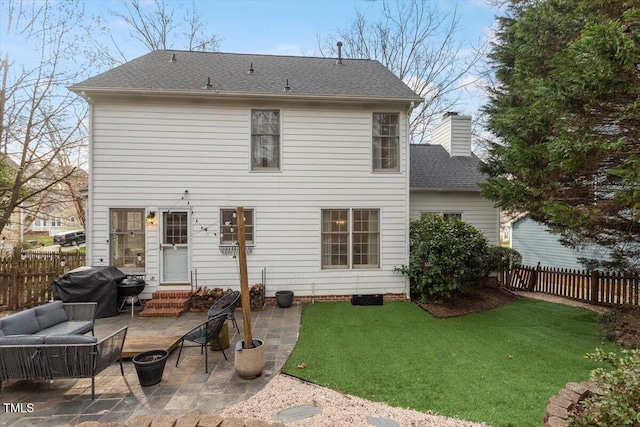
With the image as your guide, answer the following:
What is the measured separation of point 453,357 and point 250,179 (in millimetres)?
6194

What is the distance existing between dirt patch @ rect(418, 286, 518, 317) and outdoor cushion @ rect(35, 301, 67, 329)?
780cm

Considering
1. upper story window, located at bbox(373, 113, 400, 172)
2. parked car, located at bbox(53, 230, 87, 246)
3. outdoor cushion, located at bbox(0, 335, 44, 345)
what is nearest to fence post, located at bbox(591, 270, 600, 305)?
upper story window, located at bbox(373, 113, 400, 172)

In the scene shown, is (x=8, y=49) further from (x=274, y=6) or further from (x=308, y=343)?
(x=308, y=343)

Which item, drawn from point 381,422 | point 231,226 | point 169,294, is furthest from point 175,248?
point 381,422

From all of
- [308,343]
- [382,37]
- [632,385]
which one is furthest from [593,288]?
[382,37]

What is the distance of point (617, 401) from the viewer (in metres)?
2.37

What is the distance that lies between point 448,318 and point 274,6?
11.8 m

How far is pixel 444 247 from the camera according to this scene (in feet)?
25.2

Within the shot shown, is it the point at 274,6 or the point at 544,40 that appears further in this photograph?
the point at 274,6

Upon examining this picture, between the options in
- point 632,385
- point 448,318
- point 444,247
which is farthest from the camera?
point 444,247

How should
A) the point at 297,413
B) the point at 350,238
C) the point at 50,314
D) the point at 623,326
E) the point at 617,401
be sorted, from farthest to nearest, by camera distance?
the point at 350,238 → the point at 623,326 → the point at 50,314 → the point at 297,413 → the point at 617,401

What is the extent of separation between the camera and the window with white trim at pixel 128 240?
7867mm

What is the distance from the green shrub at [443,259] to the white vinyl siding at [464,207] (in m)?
1.98

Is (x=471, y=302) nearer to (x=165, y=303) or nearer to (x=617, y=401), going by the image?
(x=617, y=401)
